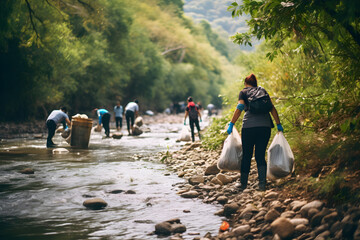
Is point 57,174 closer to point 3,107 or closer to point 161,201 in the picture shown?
point 161,201

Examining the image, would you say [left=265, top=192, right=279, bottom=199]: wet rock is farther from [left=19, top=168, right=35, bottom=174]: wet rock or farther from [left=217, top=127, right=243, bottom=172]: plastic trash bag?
[left=19, top=168, right=35, bottom=174]: wet rock

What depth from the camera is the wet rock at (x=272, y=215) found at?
5.50 metres

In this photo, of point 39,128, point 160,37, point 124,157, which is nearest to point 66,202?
point 124,157

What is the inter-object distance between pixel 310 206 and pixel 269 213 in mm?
511

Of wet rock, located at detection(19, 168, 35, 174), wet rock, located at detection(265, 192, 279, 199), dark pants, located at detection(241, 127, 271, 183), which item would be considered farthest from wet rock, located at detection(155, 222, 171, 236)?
wet rock, located at detection(19, 168, 35, 174)

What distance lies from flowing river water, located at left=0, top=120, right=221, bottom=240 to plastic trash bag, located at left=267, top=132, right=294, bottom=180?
Answer: 109cm

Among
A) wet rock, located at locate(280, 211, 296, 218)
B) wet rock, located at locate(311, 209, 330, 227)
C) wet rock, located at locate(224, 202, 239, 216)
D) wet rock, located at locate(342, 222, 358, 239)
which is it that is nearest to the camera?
wet rock, located at locate(342, 222, 358, 239)

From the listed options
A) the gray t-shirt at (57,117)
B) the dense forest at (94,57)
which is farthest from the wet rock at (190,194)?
the gray t-shirt at (57,117)

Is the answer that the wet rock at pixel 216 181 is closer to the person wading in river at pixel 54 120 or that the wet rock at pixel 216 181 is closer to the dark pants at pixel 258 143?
the dark pants at pixel 258 143

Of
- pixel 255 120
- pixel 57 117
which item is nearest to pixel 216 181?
pixel 255 120

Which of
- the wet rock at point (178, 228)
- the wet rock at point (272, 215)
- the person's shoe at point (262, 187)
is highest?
the person's shoe at point (262, 187)

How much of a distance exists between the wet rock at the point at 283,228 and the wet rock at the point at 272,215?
1.21 feet

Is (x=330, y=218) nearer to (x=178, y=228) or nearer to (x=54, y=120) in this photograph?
(x=178, y=228)

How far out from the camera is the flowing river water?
570 centimetres
